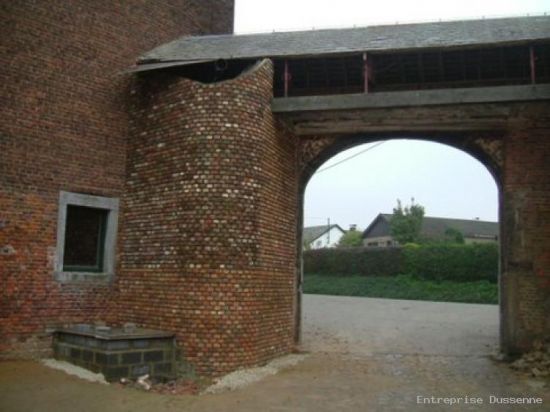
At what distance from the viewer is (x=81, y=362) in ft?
29.7

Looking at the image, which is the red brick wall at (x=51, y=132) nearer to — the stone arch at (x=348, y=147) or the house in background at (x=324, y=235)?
the stone arch at (x=348, y=147)

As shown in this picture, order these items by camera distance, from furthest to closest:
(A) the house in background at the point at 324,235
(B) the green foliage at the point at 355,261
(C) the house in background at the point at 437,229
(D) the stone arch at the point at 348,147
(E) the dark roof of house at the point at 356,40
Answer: (A) the house in background at the point at 324,235, (C) the house in background at the point at 437,229, (B) the green foliage at the point at 355,261, (D) the stone arch at the point at 348,147, (E) the dark roof of house at the point at 356,40

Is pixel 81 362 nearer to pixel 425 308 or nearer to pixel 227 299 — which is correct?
pixel 227 299

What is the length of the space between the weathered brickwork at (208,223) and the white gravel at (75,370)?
1.43 metres

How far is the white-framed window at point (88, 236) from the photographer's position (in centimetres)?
1040

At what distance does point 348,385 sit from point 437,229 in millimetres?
50474

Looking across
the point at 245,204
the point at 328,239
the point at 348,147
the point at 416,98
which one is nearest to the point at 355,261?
the point at 348,147

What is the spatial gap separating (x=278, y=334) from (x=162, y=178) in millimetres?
3734

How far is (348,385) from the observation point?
28.7 ft

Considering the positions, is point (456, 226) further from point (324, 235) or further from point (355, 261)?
point (355, 261)

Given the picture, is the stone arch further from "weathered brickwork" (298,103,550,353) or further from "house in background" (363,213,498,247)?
"house in background" (363,213,498,247)

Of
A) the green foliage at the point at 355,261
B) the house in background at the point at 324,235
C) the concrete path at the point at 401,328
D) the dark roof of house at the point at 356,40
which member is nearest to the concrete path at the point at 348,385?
the concrete path at the point at 401,328

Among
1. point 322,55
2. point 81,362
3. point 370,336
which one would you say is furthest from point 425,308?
point 81,362

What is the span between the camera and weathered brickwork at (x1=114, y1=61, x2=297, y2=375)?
31.1 feet
